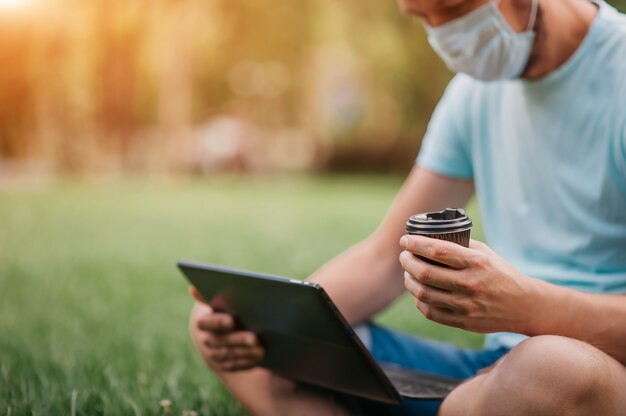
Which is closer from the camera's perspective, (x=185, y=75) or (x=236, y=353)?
(x=236, y=353)

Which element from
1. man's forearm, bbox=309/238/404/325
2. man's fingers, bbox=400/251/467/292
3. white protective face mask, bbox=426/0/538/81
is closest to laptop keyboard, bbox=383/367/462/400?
man's forearm, bbox=309/238/404/325

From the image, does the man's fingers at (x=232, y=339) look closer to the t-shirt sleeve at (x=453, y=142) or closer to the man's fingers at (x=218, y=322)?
the man's fingers at (x=218, y=322)

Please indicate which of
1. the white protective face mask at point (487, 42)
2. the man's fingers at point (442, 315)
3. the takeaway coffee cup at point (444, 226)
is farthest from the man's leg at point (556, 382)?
the white protective face mask at point (487, 42)

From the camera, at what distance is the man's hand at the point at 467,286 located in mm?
1464

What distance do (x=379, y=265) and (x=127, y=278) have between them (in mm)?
3004

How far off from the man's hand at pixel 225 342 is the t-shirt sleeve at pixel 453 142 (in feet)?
2.22

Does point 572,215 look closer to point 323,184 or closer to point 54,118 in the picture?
point 323,184

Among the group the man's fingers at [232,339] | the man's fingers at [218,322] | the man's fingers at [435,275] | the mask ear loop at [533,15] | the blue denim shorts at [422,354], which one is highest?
the mask ear loop at [533,15]

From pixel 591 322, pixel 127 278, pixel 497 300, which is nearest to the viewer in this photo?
pixel 497 300

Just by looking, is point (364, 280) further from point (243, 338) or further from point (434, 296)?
point (434, 296)

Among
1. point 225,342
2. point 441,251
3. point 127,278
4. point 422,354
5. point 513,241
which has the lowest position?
point 127,278

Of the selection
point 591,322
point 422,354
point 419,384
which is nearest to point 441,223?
point 591,322

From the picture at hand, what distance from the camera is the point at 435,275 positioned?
1467 mm

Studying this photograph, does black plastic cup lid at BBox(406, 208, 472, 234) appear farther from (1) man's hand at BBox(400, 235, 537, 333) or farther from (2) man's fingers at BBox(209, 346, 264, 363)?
(2) man's fingers at BBox(209, 346, 264, 363)
